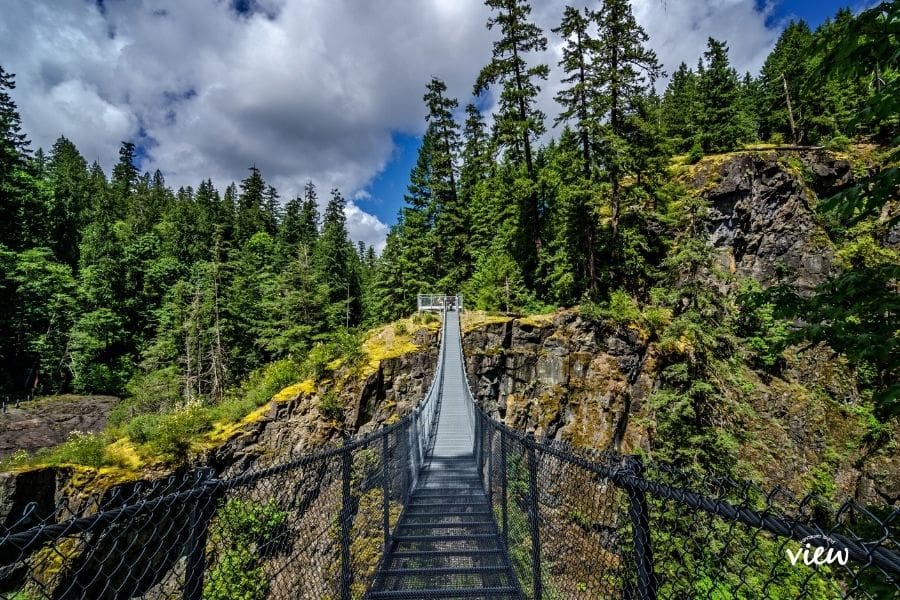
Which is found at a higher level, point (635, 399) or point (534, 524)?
point (534, 524)

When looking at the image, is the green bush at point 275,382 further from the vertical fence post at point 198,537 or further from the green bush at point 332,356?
the vertical fence post at point 198,537

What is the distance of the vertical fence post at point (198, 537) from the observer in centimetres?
170

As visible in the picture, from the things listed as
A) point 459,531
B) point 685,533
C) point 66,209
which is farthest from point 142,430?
point 66,209

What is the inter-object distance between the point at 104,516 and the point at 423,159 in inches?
1022

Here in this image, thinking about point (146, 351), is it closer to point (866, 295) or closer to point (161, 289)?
point (161, 289)

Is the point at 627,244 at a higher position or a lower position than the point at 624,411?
higher

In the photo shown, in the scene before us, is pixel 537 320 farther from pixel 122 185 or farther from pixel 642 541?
pixel 122 185

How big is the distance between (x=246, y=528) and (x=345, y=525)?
1.05 metres

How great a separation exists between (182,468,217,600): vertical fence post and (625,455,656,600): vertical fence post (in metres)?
1.92

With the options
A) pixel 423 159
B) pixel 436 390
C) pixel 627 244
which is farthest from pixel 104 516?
pixel 423 159

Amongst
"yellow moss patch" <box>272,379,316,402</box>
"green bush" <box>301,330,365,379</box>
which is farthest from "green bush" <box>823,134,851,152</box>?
"yellow moss patch" <box>272,379,316,402</box>

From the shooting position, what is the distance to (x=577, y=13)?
14242 millimetres

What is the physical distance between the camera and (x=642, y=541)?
1853mm

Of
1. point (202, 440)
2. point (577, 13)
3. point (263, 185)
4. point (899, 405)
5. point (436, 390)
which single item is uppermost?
point (263, 185)
